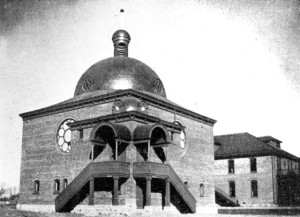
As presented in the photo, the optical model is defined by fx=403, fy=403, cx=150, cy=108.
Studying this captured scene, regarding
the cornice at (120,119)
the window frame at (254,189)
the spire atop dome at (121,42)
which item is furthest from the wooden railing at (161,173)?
the window frame at (254,189)

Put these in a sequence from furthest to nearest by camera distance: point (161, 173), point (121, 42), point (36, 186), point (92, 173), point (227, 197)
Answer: point (227, 197) < point (121, 42) < point (36, 186) < point (161, 173) < point (92, 173)

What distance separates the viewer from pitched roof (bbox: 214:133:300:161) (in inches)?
1927

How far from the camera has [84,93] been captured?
36.2 meters

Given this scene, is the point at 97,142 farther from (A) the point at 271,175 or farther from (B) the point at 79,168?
(A) the point at 271,175

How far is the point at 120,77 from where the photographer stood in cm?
3538

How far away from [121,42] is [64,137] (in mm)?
11304

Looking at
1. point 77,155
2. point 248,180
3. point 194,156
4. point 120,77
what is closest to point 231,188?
point 248,180

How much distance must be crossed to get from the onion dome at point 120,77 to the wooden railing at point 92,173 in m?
8.98

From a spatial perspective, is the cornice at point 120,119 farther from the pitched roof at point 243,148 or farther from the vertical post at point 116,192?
the pitched roof at point 243,148

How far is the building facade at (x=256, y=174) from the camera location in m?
47.6

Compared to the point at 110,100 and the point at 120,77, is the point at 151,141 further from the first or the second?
the point at 120,77

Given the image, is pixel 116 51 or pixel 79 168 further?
pixel 116 51

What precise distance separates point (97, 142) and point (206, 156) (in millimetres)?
14177

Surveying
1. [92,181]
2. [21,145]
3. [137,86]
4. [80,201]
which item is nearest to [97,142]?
[92,181]
